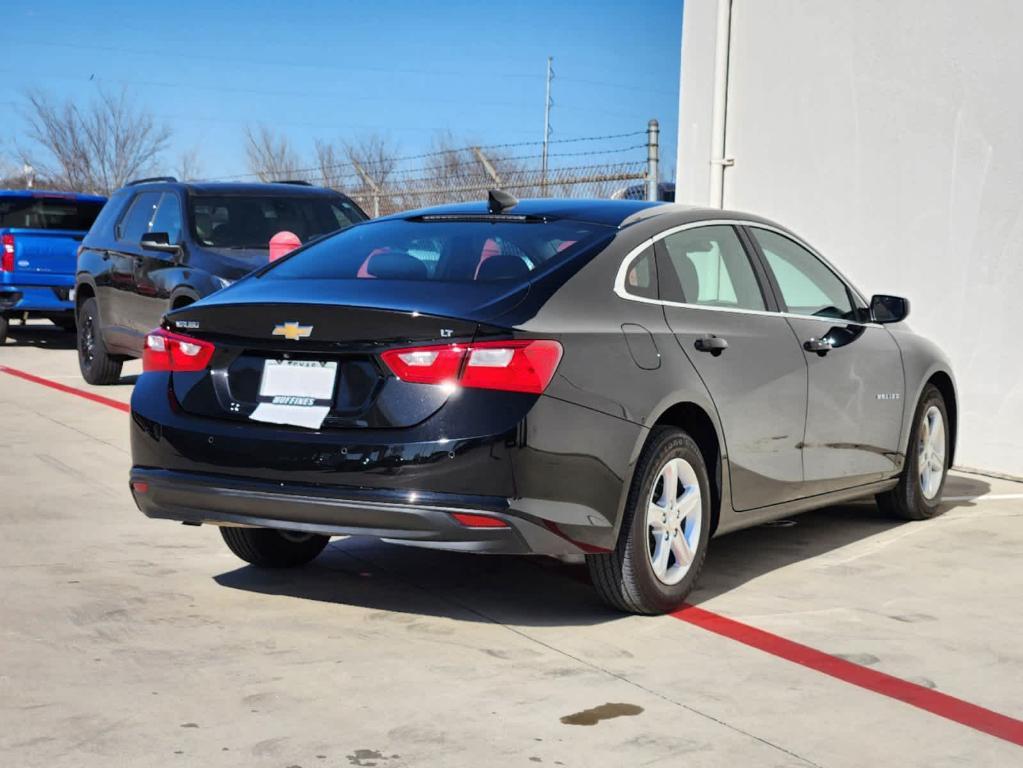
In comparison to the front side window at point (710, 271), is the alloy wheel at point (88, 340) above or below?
→ below

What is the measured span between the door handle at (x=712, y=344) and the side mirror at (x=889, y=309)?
5.10 ft

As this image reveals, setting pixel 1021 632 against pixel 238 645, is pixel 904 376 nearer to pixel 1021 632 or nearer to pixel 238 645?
pixel 1021 632

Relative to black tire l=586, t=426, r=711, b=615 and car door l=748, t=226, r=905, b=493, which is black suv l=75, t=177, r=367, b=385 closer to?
car door l=748, t=226, r=905, b=493

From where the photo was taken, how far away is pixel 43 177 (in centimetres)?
4584

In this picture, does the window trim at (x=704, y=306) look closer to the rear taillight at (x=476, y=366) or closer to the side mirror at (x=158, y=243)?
the rear taillight at (x=476, y=366)

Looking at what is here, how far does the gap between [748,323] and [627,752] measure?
2.51 m

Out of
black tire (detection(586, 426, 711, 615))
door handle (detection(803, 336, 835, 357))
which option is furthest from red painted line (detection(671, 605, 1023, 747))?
door handle (detection(803, 336, 835, 357))

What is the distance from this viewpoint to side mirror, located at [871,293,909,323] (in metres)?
7.02

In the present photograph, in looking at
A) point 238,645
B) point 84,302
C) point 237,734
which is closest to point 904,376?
point 238,645

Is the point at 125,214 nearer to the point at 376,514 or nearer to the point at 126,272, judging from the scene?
the point at 126,272

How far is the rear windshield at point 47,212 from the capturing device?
18078mm

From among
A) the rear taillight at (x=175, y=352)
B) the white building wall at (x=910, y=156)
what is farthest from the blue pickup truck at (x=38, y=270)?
the rear taillight at (x=175, y=352)

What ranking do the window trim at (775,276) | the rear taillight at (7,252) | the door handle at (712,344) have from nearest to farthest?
the door handle at (712,344)
the window trim at (775,276)
the rear taillight at (7,252)

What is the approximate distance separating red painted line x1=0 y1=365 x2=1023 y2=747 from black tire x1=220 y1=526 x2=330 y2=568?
1614mm
